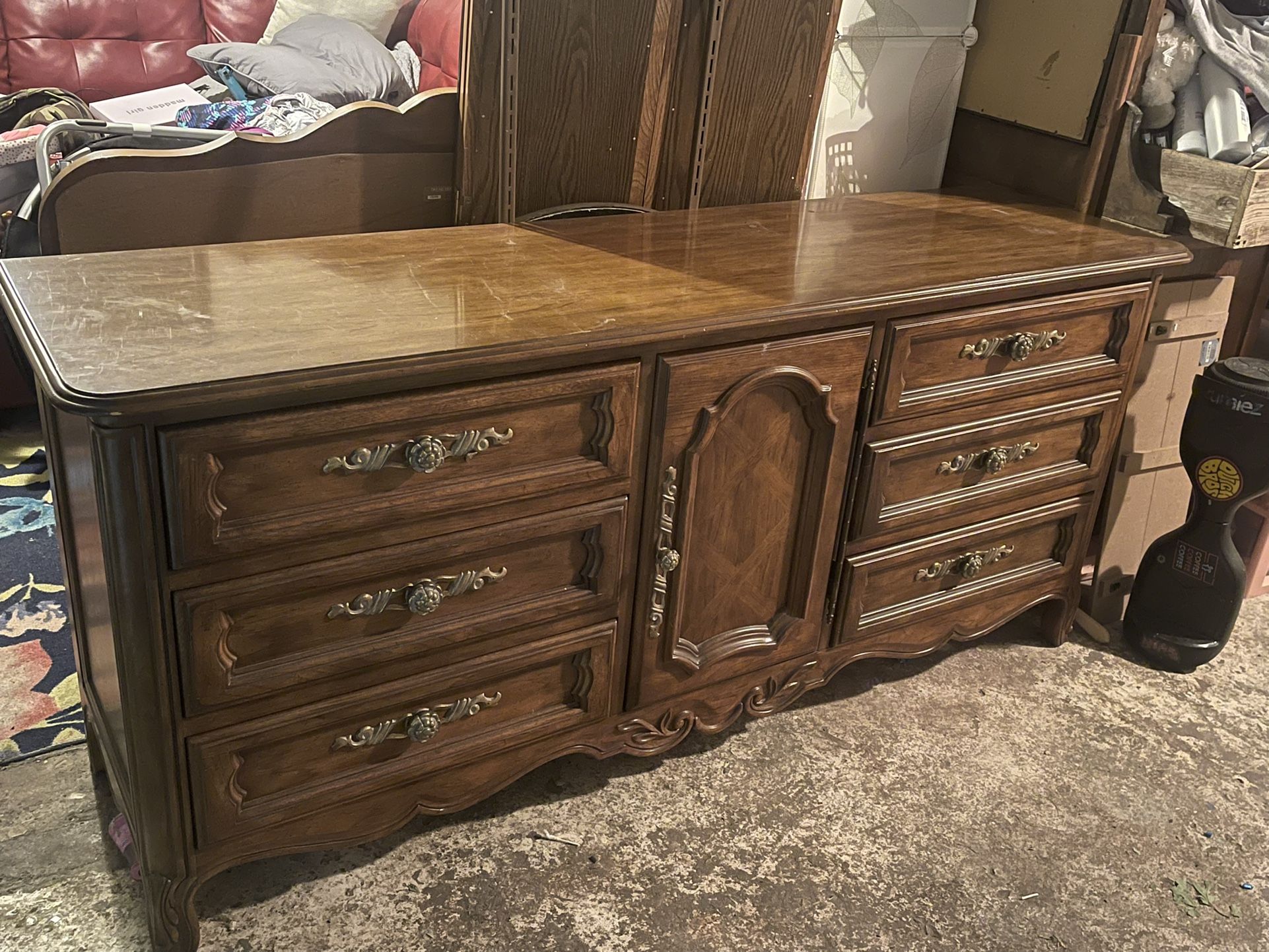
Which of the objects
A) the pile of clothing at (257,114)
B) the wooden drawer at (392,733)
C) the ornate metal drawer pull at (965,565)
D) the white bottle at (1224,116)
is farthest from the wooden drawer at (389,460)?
the pile of clothing at (257,114)

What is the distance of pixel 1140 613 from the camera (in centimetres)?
237

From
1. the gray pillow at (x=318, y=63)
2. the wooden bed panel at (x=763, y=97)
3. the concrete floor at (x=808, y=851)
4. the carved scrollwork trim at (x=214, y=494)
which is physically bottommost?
the concrete floor at (x=808, y=851)

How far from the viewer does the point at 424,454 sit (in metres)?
1.41

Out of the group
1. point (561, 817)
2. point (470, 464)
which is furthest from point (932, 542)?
point (470, 464)

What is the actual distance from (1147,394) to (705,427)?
1179 mm

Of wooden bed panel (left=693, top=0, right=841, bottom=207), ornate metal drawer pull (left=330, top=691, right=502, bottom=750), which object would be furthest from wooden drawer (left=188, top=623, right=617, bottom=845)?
wooden bed panel (left=693, top=0, right=841, bottom=207)

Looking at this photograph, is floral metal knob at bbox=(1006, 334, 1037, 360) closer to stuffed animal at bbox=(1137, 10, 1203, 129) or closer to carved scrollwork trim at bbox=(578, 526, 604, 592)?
stuffed animal at bbox=(1137, 10, 1203, 129)

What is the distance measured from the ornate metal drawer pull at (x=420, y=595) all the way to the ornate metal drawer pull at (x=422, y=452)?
0.57 feet

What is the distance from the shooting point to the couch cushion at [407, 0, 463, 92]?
326cm

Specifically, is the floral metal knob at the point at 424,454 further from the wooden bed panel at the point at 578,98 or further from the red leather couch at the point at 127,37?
the red leather couch at the point at 127,37

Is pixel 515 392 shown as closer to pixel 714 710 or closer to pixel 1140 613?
pixel 714 710

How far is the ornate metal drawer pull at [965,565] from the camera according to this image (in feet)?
6.79

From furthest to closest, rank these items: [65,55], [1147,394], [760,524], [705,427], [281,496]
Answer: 1. [65,55]
2. [1147,394]
3. [760,524]
4. [705,427]
5. [281,496]

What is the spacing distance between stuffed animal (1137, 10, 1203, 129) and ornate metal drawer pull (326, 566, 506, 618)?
1.60 metres
